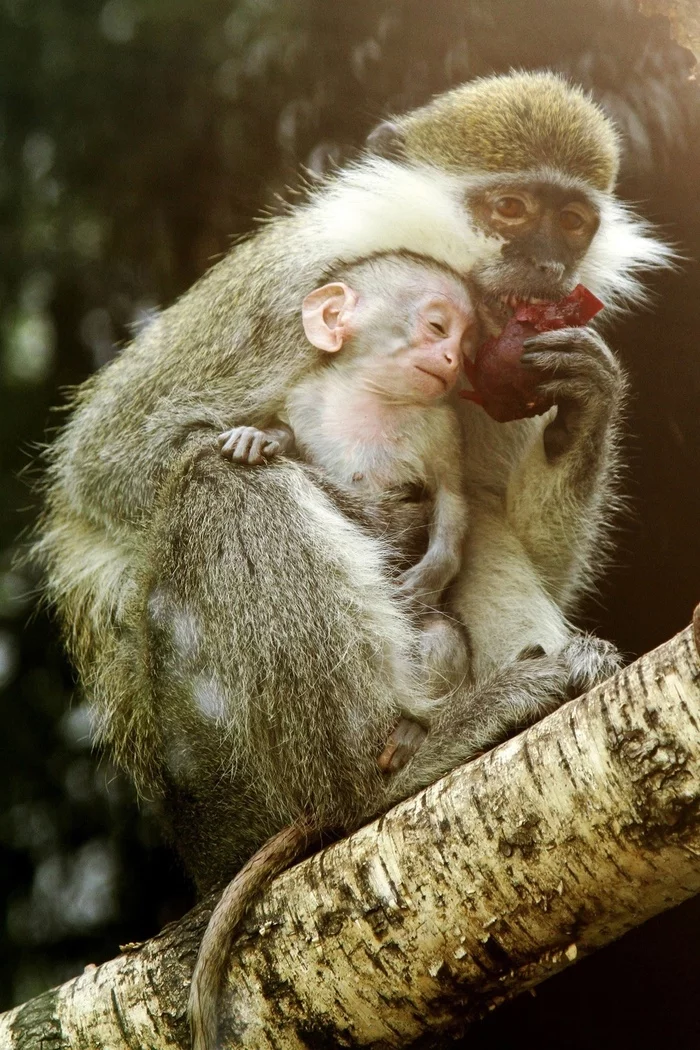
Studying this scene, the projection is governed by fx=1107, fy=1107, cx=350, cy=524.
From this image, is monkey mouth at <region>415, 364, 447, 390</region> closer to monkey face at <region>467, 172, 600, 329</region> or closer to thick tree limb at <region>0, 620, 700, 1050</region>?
monkey face at <region>467, 172, 600, 329</region>

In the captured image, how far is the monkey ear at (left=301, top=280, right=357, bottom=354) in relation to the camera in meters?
1.71

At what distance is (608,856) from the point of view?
1.16 meters

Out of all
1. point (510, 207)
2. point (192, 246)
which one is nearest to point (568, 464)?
point (510, 207)

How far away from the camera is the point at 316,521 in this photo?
1611mm

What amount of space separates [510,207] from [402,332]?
306mm

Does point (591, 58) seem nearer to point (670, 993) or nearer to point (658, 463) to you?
point (658, 463)

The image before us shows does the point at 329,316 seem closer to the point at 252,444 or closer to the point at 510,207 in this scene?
the point at 252,444

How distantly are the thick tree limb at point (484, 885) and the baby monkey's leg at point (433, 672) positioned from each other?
198mm

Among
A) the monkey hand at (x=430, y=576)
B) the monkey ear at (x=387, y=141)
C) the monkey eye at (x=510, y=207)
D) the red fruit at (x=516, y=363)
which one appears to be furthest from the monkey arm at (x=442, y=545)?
the monkey ear at (x=387, y=141)

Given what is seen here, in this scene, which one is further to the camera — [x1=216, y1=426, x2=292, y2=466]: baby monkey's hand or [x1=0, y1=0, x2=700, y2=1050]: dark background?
[x1=0, y1=0, x2=700, y2=1050]: dark background

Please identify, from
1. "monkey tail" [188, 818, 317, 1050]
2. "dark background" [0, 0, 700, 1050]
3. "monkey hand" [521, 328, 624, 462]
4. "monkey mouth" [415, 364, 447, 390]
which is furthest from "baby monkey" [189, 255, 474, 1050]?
"dark background" [0, 0, 700, 1050]

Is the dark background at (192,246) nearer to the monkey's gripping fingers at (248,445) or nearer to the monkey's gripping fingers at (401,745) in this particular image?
the monkey's gripping fingers at (401,745)

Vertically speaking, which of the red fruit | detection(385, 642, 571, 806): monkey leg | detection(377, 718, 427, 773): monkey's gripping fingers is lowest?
detection(377, 718, 427, 773): monkey's gripping fingers

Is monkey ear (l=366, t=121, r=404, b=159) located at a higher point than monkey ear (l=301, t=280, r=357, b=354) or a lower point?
higher
